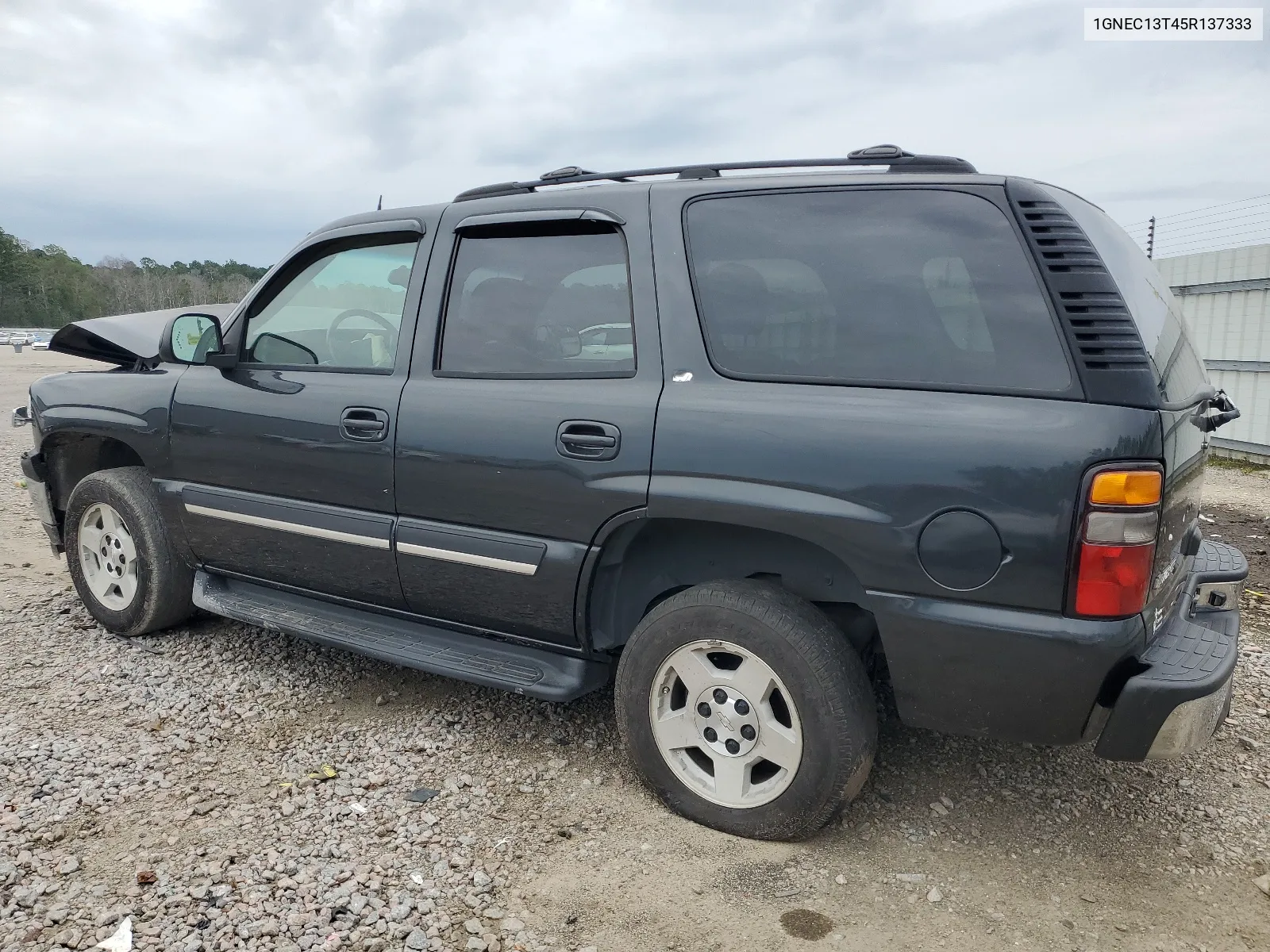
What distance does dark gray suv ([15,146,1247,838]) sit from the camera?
2258mm

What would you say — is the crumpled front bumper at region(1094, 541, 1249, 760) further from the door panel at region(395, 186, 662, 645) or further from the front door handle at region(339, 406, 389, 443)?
the front door handle at region(339, 406, 389, 443)

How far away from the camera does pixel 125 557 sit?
4246mm

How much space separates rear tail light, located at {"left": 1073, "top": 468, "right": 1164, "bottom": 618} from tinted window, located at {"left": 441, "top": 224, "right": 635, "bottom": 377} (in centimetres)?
136

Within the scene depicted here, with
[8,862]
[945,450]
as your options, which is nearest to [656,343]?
[945,450]

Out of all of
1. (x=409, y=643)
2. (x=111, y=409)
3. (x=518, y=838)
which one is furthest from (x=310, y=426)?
(x=518, y=838)

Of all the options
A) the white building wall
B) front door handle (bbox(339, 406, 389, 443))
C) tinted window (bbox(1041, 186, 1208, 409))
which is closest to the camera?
tinted window (bbox(1041, 186, 1208, 409))

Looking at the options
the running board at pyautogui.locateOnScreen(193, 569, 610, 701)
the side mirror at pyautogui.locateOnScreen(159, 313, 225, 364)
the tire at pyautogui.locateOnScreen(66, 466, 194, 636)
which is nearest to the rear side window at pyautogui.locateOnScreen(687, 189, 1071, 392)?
the running board at pyautogui.locateOnScreen(193, 569, 610, 701)

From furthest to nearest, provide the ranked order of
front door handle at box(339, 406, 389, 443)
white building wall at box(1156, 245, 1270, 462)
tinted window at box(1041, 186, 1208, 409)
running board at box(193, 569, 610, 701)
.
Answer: white building wall at box(1156, 245, 1270, 462), front door handle at box(339, 406, 389, 443), running board at box(193, 569, 610, 701), tinted window at box(1041, 186, 1208, 409)

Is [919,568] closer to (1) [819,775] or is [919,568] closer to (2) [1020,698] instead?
(2) [1020,698]

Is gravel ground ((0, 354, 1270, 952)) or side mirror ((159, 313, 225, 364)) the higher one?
side mirror ((159, 313, 225, 364))

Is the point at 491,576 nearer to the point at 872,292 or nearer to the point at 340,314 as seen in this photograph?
the point at 340,314

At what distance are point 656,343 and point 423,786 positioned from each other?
1.65 m

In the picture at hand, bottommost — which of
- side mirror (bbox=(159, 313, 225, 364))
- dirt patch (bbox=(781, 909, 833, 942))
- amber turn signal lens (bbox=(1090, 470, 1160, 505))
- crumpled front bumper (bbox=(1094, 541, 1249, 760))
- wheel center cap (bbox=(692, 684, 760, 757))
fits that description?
dirt patch (bbox=(781, 909, 833, 942))

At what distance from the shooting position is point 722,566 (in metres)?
2.84
